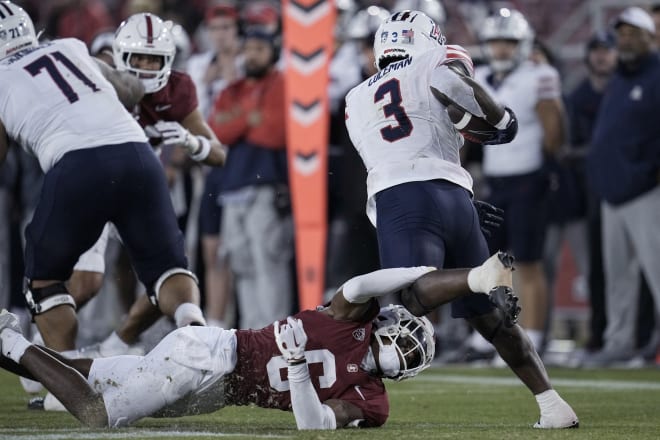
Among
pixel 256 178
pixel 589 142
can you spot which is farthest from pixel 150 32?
pixel 589 142

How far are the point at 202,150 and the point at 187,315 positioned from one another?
1.09m

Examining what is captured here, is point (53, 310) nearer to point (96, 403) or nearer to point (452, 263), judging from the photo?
point (96, 403)

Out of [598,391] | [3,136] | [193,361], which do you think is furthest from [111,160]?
[598,391]

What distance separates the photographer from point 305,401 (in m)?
5.04

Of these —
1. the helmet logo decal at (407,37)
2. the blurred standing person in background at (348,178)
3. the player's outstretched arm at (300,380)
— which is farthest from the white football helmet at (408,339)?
the blurred standing person in background at (348,178)

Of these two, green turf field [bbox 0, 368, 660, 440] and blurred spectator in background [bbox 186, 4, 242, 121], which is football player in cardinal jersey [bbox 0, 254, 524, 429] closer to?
green turf field [bbox 0, 368, 660, 440]

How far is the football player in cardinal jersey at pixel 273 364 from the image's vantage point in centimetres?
519

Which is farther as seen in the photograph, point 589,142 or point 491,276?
point 589,142

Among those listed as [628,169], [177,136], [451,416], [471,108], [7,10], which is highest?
[7,10]

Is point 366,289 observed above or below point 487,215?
below

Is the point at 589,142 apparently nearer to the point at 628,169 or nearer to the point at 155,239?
the point at 628,169

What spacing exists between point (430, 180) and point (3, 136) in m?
1.98

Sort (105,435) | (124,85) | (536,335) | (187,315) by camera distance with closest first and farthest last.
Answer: (105,435) < (187,315) < (124,85) < (536,335)

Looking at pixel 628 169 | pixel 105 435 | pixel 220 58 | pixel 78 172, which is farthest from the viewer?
pixel 220 58
